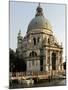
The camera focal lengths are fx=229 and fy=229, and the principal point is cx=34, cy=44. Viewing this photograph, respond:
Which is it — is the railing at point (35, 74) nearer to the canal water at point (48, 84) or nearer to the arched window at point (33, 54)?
the canal water at point (48, 84)

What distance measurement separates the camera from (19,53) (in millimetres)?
2773

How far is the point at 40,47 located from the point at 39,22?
31 centimetres

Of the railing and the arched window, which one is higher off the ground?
the arched window

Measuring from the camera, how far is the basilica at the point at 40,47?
2.79 metres

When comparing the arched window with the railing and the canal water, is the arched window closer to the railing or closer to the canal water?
the railing

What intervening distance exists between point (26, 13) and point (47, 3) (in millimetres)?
297

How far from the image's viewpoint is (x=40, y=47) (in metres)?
2.83

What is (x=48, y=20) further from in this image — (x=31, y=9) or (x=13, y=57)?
(x=13, y=57)

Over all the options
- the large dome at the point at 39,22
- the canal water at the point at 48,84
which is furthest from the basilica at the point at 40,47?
the canal water at the point at 48,84

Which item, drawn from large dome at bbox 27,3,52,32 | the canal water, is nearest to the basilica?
large dome at bbox 27,3,52,32

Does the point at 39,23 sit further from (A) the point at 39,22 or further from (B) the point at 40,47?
(B) the point at 40,47

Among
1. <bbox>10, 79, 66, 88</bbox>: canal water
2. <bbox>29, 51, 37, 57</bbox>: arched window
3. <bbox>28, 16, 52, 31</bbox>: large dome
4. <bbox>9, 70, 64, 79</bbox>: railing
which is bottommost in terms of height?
<bbox>10, 79, 66, 88</bbox>: canal water

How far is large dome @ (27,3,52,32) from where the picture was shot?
279cm

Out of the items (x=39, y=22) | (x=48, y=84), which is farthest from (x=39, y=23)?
(x=48, y=84)
